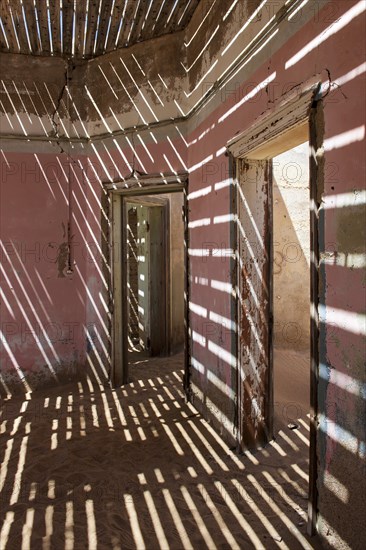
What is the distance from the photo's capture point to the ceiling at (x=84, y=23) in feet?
13.6

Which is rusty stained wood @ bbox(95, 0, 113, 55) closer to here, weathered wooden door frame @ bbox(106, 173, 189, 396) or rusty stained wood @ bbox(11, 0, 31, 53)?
rusty stained wood @ bbox(11, 0, 31, 53)

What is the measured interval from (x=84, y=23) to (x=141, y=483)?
14.6ft

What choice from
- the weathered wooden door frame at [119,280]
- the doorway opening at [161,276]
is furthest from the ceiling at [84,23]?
the doorway opening at [161,276]

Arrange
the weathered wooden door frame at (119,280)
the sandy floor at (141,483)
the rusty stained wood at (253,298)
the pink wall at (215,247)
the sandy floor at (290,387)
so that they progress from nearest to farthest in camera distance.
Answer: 1. the pink wall at (215,247)
2. the sandy floor at (141,483)
3. the rusty stained wood at (253,298)
4. the sandy floor at (290,387)
5. the weathered wooden door frame at (119,280)

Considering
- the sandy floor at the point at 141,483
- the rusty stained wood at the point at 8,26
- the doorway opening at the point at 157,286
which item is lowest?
the sandy floor at the point at 141,483

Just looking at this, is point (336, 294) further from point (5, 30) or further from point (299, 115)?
point (5, 30)

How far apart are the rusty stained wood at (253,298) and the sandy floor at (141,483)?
35 cm

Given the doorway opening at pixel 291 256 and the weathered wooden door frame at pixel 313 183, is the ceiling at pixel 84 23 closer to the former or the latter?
the weathered wooden door frame at pixel 313 183

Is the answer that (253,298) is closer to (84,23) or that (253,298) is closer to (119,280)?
(119,280)

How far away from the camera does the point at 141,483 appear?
3021mm

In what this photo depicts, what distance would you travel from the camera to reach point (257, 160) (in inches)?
135

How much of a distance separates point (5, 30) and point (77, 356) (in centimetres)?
380

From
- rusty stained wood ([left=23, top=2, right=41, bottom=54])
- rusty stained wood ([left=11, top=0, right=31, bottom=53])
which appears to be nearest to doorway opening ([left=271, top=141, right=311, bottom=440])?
rusty stained wood ([left=23, top=2, right=41, bottom=54])

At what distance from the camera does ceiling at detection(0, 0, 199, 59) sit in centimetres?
416
